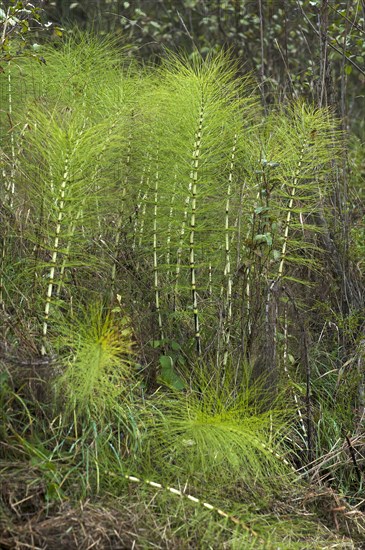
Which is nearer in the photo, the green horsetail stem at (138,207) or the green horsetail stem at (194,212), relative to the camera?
the green horsetail stem at (194,212)

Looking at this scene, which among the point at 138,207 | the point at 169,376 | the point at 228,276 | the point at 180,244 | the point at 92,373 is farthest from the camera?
the point at 138,207

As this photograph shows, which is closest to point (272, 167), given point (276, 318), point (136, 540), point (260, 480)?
point (276, 318)

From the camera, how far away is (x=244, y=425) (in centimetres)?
367

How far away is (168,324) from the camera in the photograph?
4.28 meters

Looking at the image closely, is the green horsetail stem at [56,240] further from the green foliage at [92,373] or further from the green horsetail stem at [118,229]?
the green horsetail stem at [118,229]

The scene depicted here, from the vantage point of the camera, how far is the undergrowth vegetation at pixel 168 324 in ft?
11.0

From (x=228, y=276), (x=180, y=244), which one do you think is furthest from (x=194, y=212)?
(x=228, y=276)

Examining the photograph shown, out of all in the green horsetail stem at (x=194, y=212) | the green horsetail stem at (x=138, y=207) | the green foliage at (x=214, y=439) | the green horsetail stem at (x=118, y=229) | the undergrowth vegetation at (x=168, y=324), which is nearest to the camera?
the undergrowth vegetation at (x=168, y=324)

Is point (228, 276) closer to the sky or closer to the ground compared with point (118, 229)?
closer to the ground

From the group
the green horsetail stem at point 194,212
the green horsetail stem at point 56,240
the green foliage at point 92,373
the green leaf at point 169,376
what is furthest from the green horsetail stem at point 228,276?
the green horsetail stem at point 56,240

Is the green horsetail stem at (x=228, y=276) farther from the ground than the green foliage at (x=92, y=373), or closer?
farther from the ground

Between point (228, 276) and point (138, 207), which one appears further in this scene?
point (138, 207)

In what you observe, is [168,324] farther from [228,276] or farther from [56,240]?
[56,240]

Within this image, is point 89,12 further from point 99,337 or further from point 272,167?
point 99,337
